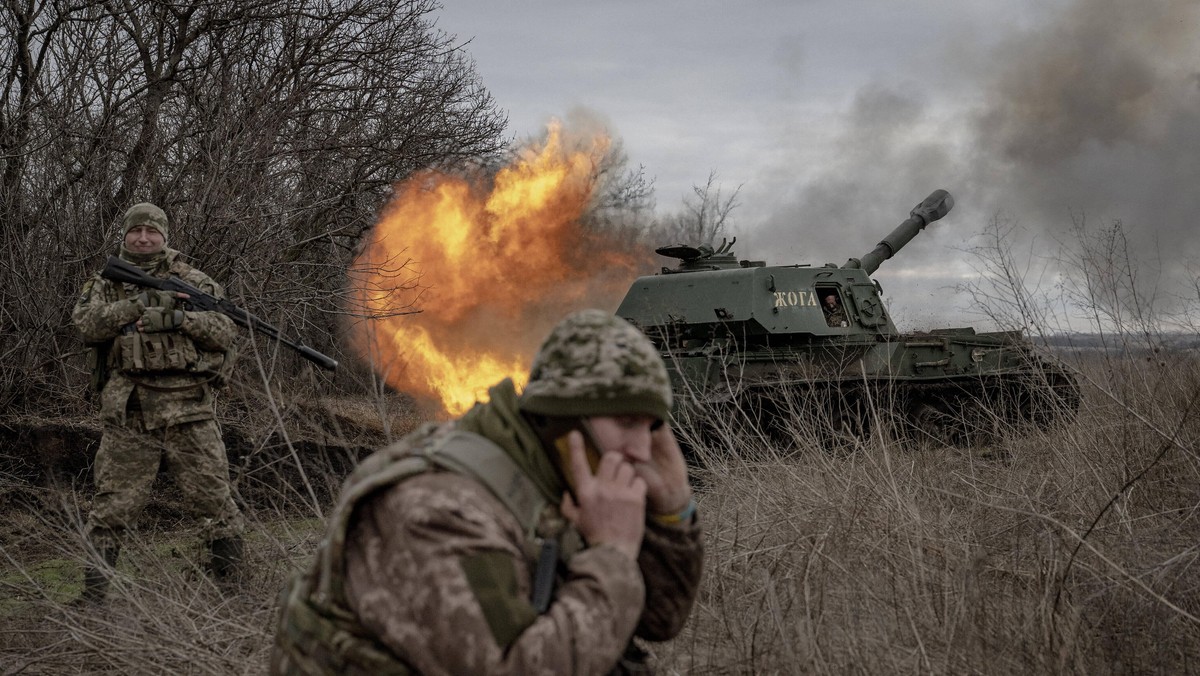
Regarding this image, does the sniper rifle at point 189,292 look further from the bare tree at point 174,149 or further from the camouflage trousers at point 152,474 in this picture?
the bare tree at point 174,149

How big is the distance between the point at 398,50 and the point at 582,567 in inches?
515

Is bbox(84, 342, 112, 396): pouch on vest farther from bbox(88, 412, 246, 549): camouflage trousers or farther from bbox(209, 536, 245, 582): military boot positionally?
bbox(209, 536, 245, 582): military boot

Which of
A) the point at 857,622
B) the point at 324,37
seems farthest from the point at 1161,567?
the point at 324,37

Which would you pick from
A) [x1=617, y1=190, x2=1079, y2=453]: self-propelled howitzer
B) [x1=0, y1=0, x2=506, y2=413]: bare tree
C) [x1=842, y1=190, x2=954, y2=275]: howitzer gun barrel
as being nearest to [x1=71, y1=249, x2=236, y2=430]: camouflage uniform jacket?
[x1=0, y1=0, x2=506, y2=413]: bare tree

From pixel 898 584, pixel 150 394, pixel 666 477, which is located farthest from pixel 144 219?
pixel 666 477

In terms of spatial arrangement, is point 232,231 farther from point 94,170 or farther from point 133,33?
point 133,33

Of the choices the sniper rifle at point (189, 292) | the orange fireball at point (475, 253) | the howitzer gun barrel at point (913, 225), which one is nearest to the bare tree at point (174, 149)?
the orange fireball at point (475, 253)

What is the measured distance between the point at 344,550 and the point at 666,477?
0.67m

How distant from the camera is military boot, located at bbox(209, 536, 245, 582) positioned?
521 centimetres

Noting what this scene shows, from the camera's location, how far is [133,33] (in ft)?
35.1

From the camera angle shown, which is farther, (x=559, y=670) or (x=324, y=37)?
(x=324, y=37)

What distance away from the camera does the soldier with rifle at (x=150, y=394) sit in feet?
17.3

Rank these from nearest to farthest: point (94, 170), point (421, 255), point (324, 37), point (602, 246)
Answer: point (94, 170)
point (324, 37)
point (421, 255)
point (602, 246)

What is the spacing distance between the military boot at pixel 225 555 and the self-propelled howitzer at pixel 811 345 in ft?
16.2
